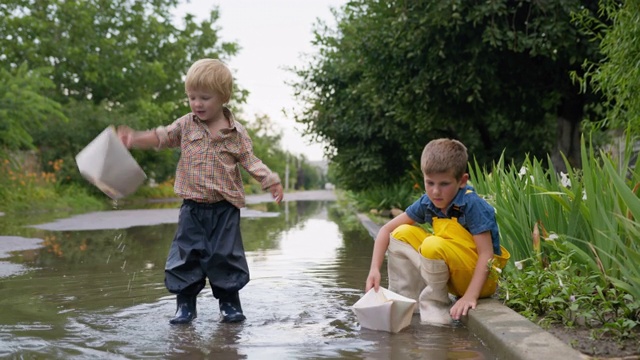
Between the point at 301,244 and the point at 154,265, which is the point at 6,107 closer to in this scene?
the point at 301,244

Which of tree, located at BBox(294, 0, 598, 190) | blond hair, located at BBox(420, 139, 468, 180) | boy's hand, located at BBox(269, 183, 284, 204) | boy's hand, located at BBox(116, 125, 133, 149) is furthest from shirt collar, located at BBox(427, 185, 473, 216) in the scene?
tree, located at BBox(294, 0, 598, 190)

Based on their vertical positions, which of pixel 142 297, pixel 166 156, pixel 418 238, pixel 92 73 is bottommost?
pixel 142 297

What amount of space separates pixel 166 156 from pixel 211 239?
30.4 meters

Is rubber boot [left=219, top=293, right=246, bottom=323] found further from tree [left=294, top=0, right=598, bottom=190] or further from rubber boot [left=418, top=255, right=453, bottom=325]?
tree [left=294, top=0, right=598, bottom=190]

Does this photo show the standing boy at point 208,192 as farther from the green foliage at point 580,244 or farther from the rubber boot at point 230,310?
the green foliage at point 580,244

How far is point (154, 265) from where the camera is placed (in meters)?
→ 7.96

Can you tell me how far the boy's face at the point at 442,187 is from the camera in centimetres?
444

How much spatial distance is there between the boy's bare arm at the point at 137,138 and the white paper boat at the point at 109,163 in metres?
0.05

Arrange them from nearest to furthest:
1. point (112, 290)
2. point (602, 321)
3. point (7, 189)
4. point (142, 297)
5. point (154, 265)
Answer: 1. point (602, 321)
2. point (142, 297)
3. point (112, 290)
4. point (154, 265)
5. point (7, 189)

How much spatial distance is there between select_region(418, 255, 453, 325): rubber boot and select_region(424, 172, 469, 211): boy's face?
0.35 metres

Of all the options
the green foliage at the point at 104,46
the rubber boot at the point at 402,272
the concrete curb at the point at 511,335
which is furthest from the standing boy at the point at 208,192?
the green foliage at the point at 104,46

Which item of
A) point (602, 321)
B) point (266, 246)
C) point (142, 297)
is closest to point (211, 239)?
point (142, 297)

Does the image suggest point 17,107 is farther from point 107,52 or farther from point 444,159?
point 444,159

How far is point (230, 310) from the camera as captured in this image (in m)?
4.64
